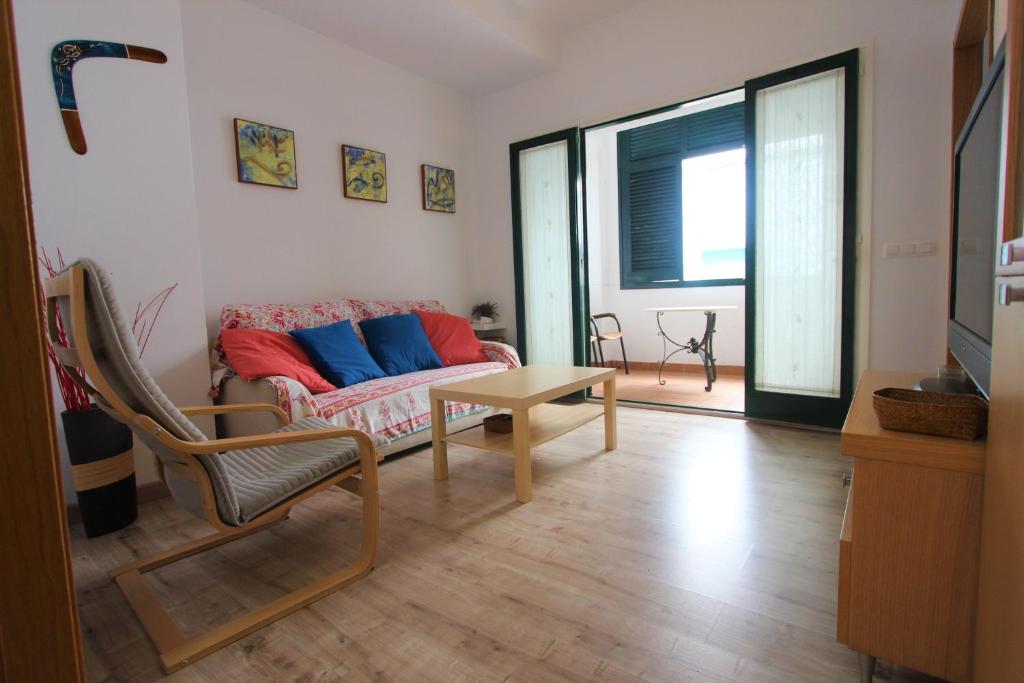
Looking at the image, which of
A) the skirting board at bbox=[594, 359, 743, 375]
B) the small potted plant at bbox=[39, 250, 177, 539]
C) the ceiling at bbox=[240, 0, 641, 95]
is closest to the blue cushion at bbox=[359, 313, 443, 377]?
the small potted plant at bbox=[39, 250, 177, 539]

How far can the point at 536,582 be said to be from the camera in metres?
1.58

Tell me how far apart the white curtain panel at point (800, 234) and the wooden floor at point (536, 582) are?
80cm

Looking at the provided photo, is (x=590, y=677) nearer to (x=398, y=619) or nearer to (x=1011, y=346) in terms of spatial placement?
(x=398, y=619)

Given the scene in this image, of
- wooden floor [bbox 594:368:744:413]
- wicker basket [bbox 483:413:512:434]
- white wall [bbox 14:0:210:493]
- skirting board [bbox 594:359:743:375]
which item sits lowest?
wooden floor [bbox 594:368:744:413]

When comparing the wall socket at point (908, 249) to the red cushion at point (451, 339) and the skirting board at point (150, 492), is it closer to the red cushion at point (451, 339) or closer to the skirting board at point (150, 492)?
the red cushion at point (451, 339)

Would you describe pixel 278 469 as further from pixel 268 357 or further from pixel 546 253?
pixel 546 253

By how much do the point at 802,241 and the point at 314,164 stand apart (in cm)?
342

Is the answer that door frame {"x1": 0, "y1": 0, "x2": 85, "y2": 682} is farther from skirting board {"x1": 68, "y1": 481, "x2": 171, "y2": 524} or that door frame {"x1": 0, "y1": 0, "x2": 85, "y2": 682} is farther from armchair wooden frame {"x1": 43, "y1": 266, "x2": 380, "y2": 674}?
skirting board {"x1": 68, "y1": 481, "x2": 171, "y2": 524}

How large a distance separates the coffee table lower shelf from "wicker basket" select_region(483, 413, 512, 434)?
0.8 inches

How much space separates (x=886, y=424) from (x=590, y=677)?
93cm

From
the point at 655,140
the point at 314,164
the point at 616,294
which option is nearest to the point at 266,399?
the point at 314,164

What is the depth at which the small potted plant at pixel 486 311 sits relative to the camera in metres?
4.75

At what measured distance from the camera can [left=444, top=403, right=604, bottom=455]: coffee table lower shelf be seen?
2.42 meters

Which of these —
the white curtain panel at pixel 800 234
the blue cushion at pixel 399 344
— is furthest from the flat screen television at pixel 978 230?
the blue cushion at pixel 399 344
